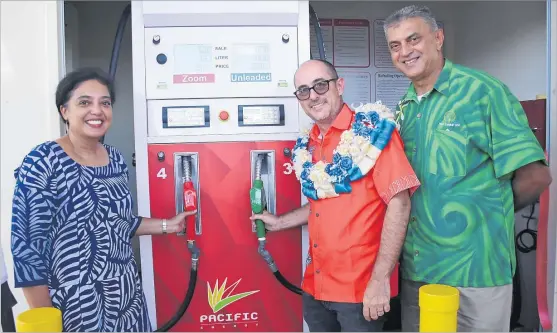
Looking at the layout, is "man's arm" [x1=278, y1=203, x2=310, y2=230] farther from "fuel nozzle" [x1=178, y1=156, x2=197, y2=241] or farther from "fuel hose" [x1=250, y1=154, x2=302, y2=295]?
"fuel nozzle" [x1=178, y1=156, x2=197, y2=241]

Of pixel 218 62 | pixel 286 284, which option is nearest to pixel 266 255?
pixel 286 284

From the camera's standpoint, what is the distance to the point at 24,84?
2.14m

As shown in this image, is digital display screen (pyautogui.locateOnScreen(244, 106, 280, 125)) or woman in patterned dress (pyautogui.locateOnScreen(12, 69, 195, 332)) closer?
woman in patterned dress (pyautogui.locateOnScreen(12, 69, 195, 332))

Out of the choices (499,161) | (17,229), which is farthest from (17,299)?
(499,161)

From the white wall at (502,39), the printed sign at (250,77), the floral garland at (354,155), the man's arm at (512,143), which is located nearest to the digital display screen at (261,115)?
the printed sign at (250,77)

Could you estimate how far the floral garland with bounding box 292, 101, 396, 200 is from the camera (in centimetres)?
179

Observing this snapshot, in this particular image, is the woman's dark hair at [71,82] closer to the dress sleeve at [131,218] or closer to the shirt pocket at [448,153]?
the dress sleeve at [131,218]

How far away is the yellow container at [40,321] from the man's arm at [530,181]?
1.70 meters

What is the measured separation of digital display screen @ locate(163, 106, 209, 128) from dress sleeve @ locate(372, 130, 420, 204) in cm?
96

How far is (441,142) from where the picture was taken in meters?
1.85

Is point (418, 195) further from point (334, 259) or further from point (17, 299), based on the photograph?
point (17, 299)

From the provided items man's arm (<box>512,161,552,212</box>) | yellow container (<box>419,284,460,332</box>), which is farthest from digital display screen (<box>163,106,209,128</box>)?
yellow container (<box>419,284,460,332</box>)

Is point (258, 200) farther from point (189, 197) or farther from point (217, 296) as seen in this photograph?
point (217, 296)

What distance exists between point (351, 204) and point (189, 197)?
0.82m
